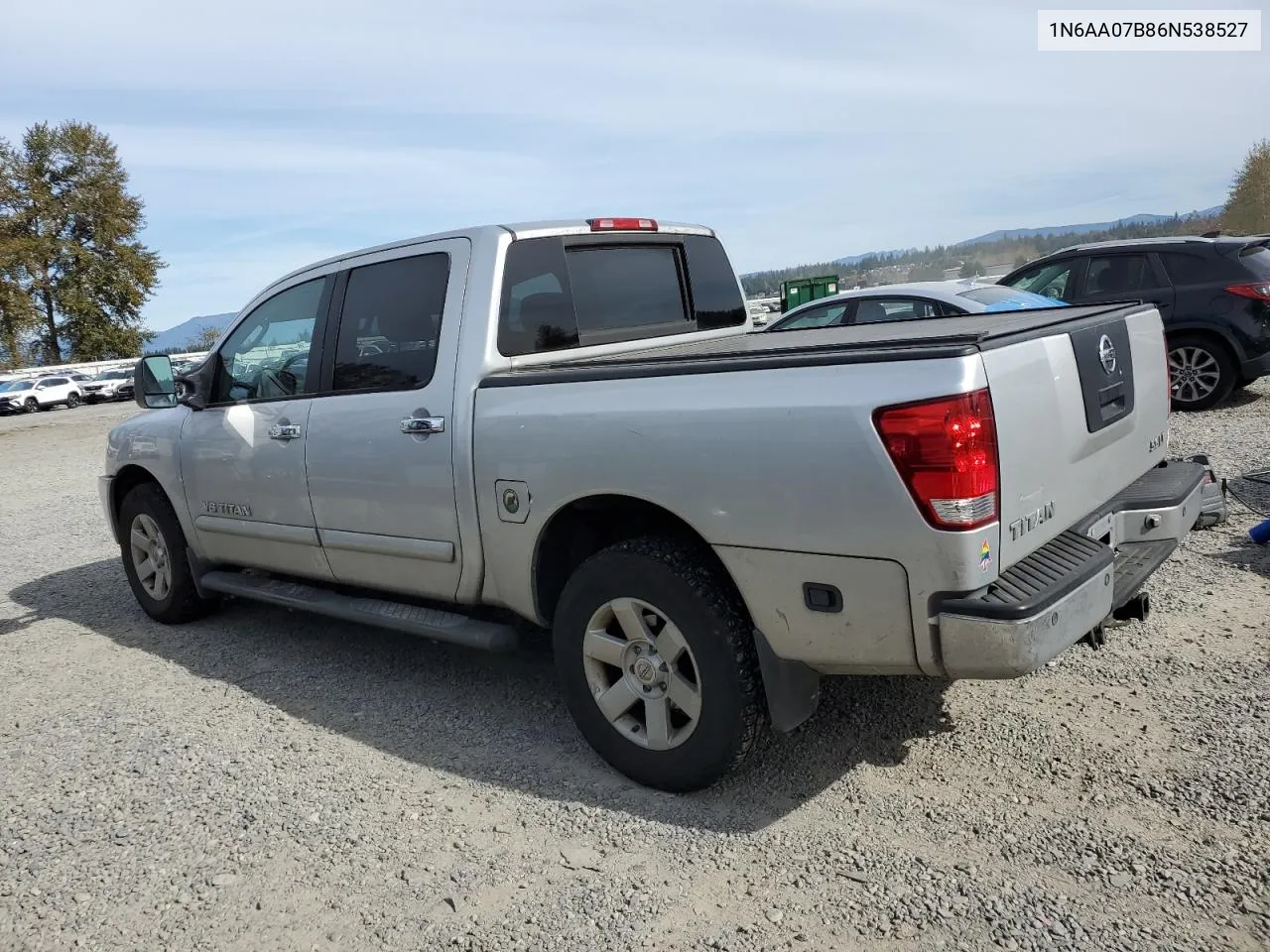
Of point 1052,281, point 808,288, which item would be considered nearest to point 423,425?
point 1052,281

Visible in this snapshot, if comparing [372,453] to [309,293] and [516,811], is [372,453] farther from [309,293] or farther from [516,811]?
[516,811]

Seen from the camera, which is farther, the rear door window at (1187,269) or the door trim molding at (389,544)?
the rear door window at (1187,269)

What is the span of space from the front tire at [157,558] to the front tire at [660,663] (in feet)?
9.83

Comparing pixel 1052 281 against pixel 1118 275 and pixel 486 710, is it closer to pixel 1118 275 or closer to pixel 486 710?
pixel 1118 275

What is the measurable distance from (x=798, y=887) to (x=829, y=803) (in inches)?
18.5

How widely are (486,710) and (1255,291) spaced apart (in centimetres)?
863

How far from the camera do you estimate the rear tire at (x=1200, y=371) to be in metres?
9.30

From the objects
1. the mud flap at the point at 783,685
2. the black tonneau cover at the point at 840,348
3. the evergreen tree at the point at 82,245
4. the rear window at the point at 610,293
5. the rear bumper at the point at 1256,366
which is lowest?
the mud flap at the point at 783,685

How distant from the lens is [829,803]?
313 centimetres

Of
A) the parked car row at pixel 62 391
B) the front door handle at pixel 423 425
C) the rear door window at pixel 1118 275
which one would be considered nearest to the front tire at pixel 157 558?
the front door handle at pixel 423 425

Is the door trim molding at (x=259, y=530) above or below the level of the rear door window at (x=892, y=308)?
below

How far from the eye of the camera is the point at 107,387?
133ft

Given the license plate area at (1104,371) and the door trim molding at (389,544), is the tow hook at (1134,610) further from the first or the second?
the door trim molding at (389,544)

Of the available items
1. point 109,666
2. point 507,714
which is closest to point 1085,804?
point 507,714
